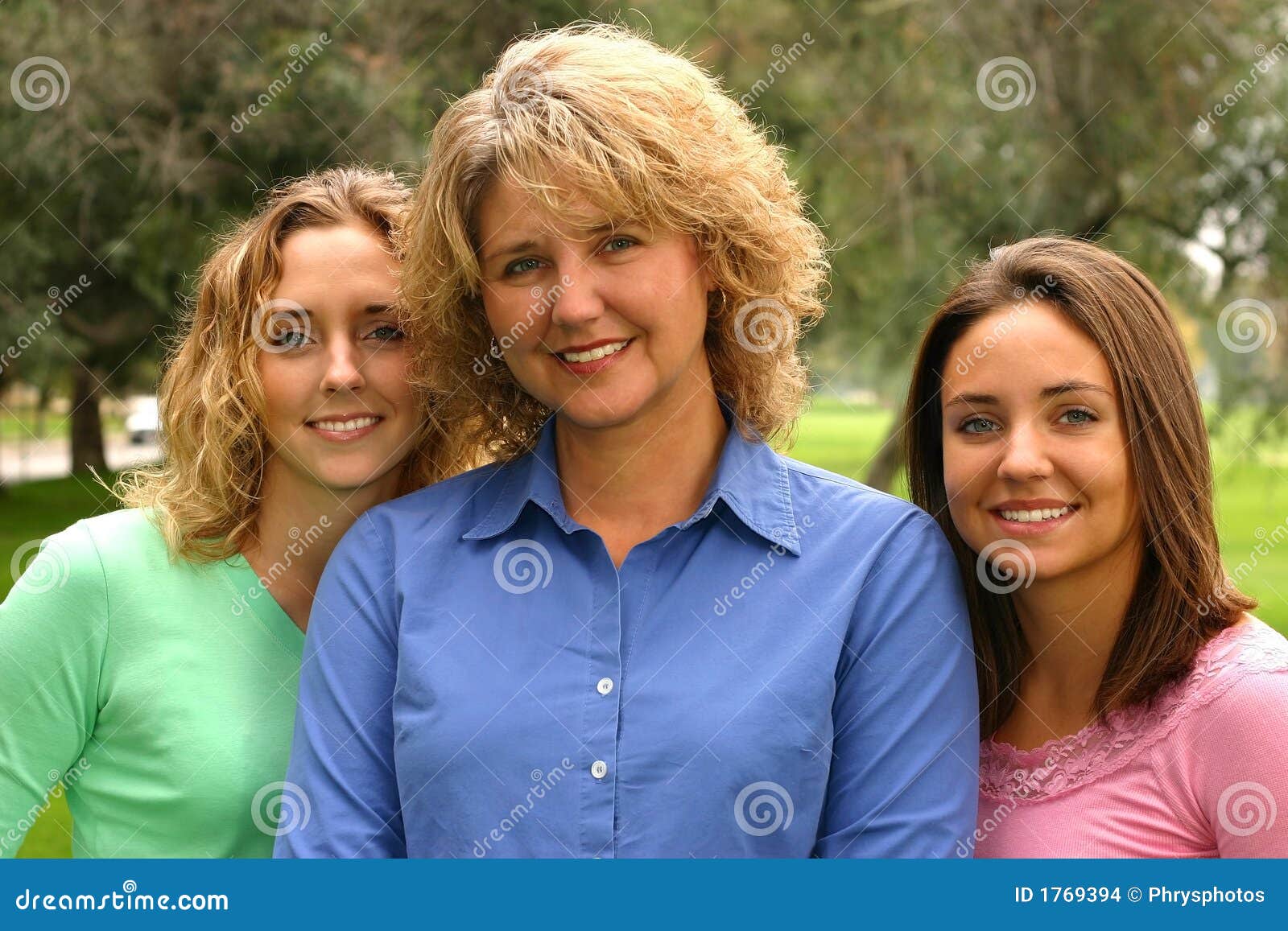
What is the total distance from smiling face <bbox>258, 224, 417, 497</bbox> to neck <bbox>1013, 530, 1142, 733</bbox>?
1.26 metres

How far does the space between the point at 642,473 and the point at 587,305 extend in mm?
337

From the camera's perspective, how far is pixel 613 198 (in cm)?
218

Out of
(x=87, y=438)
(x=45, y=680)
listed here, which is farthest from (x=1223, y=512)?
(x=87, y=438)

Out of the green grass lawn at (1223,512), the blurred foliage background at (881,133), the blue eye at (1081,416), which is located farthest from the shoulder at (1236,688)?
the blurred foliage background at (881,133)

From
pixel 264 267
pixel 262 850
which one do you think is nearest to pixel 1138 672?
pixel 262 850

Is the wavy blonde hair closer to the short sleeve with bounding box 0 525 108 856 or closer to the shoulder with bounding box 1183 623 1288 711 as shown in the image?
the short sleeve with bounding box 0 525 108 856

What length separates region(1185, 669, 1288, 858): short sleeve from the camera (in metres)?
2.12

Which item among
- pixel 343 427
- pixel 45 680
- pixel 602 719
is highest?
pixel 343 427

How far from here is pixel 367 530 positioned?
93.4 inches

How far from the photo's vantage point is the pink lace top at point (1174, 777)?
215 centimetres

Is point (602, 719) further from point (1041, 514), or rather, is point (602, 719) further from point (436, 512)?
point (1041, 514)

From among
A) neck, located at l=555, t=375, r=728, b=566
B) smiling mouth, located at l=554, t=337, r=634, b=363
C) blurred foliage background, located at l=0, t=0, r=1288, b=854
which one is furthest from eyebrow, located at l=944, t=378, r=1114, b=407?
blurred foliage background, located at l=0, t=0, r=1288, b=854

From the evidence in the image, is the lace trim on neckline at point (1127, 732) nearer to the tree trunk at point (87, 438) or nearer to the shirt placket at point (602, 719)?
the shirt placket at point (602, 719)

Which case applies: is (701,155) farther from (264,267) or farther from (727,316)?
(264,267)
